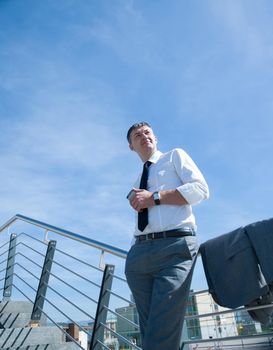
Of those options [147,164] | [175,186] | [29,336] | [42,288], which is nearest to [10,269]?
[42,288]

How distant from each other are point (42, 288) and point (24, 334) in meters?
0.56

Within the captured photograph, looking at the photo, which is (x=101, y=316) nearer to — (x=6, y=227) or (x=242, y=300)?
(x=242, y=300)

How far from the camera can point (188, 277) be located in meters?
1.21

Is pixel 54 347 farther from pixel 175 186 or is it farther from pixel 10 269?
pixel 175 186

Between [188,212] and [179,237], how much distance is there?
146 mm

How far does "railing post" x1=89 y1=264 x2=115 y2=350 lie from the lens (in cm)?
203

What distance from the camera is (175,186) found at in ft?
4.77

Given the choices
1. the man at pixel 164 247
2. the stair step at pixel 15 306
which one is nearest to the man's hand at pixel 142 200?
the man at pixel 164 247

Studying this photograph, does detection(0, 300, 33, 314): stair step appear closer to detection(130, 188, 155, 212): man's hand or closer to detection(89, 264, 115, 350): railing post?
detection(89, 264, 115, 350): railing post

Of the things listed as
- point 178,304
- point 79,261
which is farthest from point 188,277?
point 79,261

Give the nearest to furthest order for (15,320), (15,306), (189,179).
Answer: (189,179), (15,320), (15,306)

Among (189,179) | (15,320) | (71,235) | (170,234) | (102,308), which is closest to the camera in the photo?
(170,234)

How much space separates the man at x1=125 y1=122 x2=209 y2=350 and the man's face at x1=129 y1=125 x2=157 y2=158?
0.13 metres

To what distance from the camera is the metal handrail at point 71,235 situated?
1792 mm
